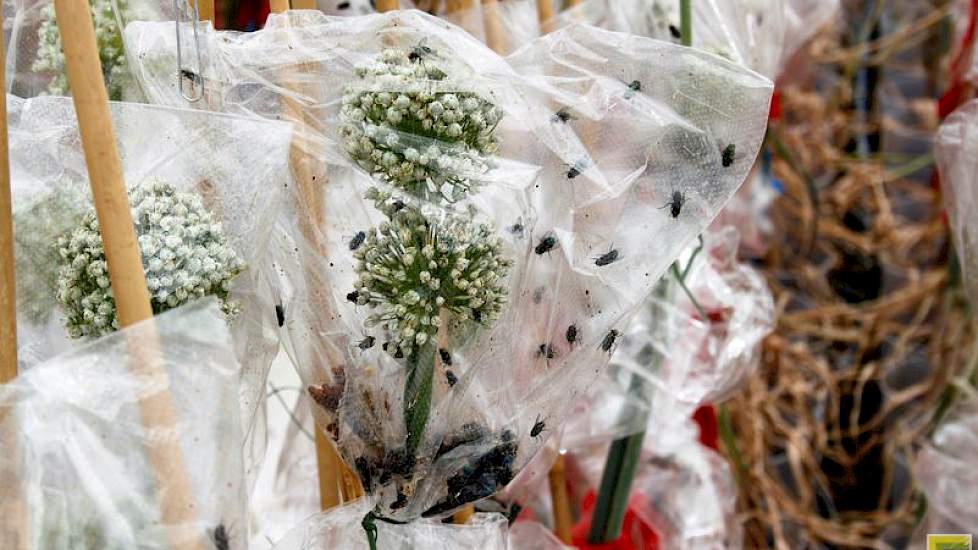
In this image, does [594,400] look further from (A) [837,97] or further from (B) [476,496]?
(A) [837,97]

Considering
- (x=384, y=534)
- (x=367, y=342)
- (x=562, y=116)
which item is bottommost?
(x=384, y=534)

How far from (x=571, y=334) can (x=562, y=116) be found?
0.12m

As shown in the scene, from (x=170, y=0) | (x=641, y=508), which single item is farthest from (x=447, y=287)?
(x=641, y=508)

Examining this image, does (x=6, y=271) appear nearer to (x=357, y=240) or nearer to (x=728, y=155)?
(x=357, y=240)

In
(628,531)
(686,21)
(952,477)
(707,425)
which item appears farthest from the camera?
(707,425)

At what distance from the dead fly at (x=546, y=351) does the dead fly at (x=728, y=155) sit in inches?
5.6

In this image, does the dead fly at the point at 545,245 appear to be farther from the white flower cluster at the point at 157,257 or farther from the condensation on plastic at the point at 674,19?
the condensation on plastic at the point at 674,19

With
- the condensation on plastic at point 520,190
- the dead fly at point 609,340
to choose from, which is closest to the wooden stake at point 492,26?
the condensation on plastic at point 520,190

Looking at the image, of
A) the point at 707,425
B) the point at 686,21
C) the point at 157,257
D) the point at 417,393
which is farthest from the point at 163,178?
the point at 707,425

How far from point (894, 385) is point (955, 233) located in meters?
1.11

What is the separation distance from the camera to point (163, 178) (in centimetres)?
55

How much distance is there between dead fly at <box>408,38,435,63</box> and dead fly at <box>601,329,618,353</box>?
18 centimetres

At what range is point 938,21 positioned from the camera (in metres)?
1.84

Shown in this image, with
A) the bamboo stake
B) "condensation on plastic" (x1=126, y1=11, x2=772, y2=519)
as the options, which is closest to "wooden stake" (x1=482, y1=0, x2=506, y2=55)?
"condensation on plastic" (x1=126, y1=11, x2=772, y2=519)
